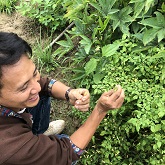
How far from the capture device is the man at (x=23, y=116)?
160cm

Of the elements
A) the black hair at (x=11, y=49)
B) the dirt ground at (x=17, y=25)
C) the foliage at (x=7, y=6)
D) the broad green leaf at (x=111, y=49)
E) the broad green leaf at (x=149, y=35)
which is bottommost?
the dirt ground at (x=17, y=25)

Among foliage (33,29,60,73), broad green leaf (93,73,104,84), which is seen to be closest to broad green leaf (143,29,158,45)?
broad green leaf (93,73,104,84)

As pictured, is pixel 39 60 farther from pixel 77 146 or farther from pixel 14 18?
pixel 77 146

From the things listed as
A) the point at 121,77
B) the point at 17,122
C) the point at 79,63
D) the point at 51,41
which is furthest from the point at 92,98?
the point at 51,41

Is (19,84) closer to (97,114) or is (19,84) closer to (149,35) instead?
(97,114)

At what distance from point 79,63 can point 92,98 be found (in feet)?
2.45

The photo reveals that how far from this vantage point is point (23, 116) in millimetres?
1924

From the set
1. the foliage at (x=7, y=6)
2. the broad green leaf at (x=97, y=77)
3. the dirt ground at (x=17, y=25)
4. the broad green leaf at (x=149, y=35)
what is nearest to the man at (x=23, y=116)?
the broad green leaf at (x=97, y=77)

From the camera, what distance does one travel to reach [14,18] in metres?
4.17

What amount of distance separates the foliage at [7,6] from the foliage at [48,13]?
17.2 inches

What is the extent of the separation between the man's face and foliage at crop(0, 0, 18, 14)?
2.68 meters

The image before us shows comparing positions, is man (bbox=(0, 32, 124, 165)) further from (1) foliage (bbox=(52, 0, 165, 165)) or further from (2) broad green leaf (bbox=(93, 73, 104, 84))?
(2) broad green leaf (bbox=(93, 73, 104, 84))

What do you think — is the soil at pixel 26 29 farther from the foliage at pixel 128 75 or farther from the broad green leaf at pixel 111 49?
the broad green leaf at pixel 111 49

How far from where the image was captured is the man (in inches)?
63.0
